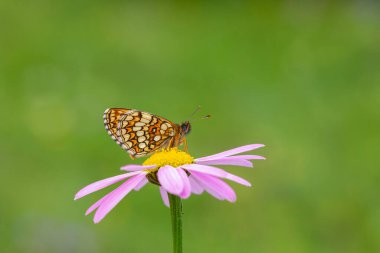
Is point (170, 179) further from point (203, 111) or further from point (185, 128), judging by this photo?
point (203, 111)

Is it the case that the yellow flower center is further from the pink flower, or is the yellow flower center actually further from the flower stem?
the flower stem

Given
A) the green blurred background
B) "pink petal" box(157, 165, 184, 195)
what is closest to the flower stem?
"pink petal" box(157, 165, 184, 195)

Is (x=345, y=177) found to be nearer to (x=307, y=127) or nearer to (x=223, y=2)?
(x=307, y=127)

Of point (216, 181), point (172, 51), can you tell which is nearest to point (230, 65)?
point (172, 51)

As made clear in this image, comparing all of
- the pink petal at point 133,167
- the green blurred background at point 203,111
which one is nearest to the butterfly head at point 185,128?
the pink petal at point 133,167

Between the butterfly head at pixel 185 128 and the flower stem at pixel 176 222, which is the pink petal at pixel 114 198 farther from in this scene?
the butterfly head at pixel 185 128
